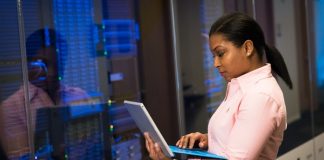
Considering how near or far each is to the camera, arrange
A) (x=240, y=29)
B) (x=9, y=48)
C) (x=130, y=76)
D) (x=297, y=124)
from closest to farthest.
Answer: (x=240, y=29) → (x=9, y=48) → (x=130, y=76) → (x=297, y=124)

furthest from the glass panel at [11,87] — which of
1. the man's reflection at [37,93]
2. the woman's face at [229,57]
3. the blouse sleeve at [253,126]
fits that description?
the blouse sleeve at [253,126]

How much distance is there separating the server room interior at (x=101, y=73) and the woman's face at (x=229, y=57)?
1.21 metres

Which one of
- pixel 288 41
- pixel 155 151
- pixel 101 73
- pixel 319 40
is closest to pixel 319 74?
pixel 319 40

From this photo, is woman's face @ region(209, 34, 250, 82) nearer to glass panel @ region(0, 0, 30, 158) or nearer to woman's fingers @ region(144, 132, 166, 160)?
woman's fingers @ region(144, 132, 166, 160)

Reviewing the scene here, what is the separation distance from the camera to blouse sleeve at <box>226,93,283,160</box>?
1.34 m

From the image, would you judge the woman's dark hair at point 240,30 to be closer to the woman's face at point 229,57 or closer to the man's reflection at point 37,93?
the woman's face at point 229,57

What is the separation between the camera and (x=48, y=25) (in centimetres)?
247

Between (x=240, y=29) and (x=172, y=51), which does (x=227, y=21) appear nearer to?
(x=240, y=29)

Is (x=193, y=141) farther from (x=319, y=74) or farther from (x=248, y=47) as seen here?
(x=319, y=74)

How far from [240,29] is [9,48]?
137cm

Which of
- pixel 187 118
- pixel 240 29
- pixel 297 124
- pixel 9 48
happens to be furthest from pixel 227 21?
pixel 297 124

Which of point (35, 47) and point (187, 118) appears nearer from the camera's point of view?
point (35, 47)

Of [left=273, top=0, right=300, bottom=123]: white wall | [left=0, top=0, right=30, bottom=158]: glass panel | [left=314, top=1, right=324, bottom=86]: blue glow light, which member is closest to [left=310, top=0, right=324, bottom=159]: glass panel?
[left=314, top=1, right=324, bottom=86]: blue glow light

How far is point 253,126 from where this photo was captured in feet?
4.40
